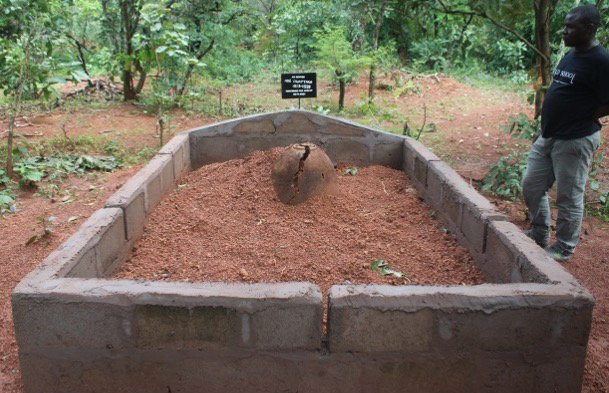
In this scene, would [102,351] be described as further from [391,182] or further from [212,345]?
[391,182]

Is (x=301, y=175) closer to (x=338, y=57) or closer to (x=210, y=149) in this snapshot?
(x=210, y=149)

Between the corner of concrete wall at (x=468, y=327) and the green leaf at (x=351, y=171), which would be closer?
the corner of concrete wall at (x=468, y=327)

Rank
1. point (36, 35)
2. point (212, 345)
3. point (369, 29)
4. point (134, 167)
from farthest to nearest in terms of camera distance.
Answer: point (369, 29), point (134, 167), point (36, 35), point (212, 345)

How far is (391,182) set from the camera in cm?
479

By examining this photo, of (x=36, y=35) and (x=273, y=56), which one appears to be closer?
(x=36, y=35)

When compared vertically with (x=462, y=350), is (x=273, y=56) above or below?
above

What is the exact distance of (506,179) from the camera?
5.36 metres

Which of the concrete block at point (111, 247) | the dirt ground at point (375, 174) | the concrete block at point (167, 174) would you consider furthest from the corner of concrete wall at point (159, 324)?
the concrete block at point (167, 174)

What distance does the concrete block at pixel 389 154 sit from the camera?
5.25 meters

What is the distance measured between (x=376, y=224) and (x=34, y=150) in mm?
4540

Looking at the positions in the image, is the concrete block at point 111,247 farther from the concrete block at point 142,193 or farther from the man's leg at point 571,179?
the man's leg at point 571,179

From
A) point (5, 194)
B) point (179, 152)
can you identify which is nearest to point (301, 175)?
point (179, 152)

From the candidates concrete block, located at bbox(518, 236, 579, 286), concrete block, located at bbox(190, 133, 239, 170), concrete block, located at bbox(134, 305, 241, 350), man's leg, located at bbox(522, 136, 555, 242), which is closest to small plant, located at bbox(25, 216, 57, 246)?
concrete block, located at bbox(190, 133, 239, 170)

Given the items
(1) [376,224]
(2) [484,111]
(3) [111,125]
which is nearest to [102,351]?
(1) [376,224]
